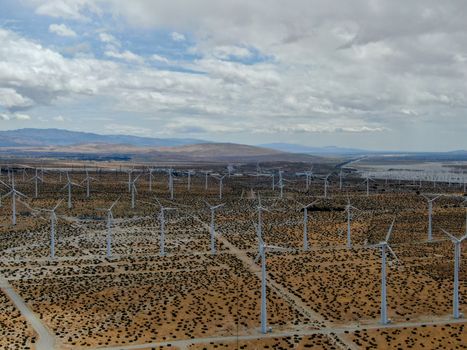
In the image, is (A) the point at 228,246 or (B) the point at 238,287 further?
(A) the point at 228,246

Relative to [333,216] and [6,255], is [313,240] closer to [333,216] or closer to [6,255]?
[333,216]

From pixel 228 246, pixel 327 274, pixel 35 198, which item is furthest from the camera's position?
pixel 35 198

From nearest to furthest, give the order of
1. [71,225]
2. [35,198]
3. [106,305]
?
[106,305] < [71,225] < [35,198]

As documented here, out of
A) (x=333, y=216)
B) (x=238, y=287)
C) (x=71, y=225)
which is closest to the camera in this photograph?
(x=238, y=287)

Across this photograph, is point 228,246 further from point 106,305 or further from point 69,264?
point 106,305

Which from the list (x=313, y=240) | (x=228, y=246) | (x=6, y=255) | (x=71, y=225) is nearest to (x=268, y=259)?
(x=228, y=246)

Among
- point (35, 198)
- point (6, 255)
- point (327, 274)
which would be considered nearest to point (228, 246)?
point (327, 274)
